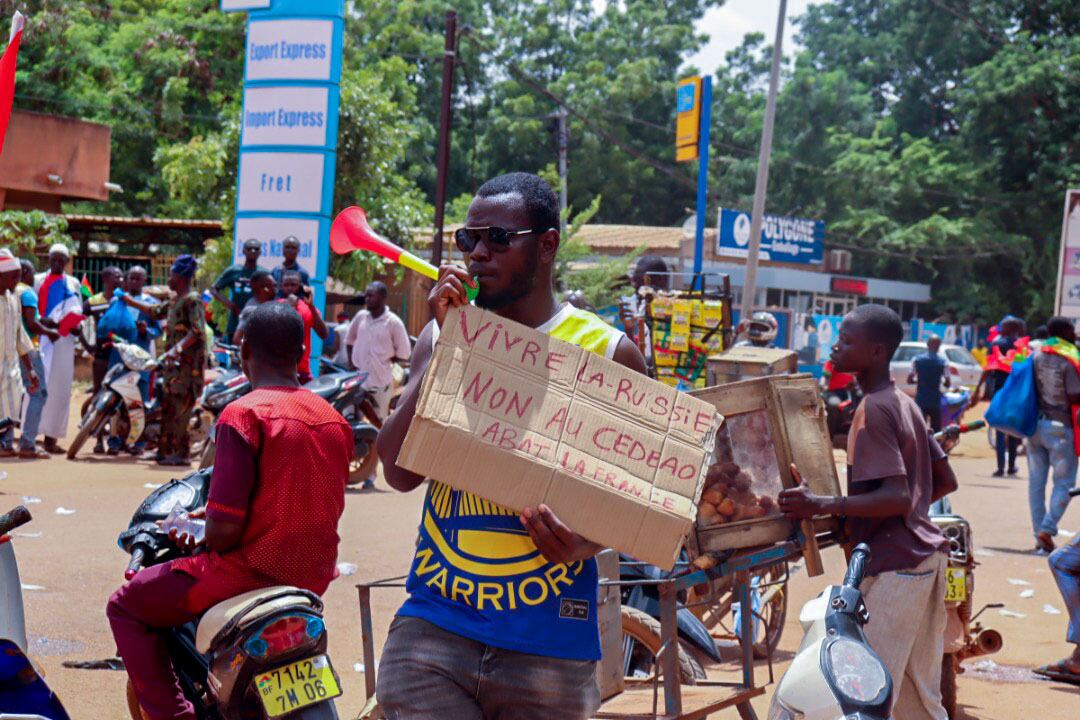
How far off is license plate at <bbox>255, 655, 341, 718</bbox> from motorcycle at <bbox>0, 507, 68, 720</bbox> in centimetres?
54

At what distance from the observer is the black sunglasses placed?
9.02ft

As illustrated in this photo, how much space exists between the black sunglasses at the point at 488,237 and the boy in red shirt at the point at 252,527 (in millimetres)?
1371

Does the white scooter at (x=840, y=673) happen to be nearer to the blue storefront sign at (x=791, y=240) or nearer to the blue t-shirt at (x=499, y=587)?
the blue t-shirt at (x=499, y=587)

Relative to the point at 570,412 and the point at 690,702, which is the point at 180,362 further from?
the point at 570,412

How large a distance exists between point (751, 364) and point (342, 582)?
9.34 ft

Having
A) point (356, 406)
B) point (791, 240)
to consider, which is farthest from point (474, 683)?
point (791, 240)

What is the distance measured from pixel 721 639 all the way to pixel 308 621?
3954 millimetres

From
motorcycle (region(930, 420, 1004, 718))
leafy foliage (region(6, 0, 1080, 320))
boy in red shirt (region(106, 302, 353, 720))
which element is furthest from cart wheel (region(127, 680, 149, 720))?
leafy foliage (region(6, 0, 1080, 320))

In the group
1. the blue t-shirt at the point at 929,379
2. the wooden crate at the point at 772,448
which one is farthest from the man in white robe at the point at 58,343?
the blue t-shirt at the point at 929,379

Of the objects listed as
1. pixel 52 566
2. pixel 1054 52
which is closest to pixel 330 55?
pixel 52 566

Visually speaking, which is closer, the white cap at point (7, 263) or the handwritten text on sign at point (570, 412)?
the handwritten text on sign at point (570, 412)

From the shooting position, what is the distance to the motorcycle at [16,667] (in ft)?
10.8

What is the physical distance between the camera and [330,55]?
15.0 metres

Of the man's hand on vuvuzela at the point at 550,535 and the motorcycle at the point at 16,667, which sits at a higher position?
the man's hand on vuvuzela at the point at 550,535
